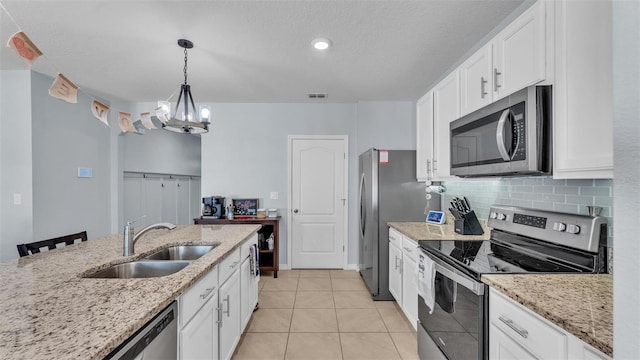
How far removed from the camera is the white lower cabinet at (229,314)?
1.72 m

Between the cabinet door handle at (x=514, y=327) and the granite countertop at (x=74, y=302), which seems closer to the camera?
the granite countertop at (x=74, y=302)

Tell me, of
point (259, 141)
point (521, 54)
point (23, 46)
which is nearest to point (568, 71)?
point (521, 54)

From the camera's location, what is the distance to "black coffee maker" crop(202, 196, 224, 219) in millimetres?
3975

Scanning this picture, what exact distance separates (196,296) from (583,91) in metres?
1.91

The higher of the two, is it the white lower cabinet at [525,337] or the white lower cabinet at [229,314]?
the white lower cabinet at [525,337]

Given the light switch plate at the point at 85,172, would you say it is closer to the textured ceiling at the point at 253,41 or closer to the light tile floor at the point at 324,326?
the textured ceiling at the point at 253,41

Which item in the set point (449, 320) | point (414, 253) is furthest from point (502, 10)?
point (449, 320)

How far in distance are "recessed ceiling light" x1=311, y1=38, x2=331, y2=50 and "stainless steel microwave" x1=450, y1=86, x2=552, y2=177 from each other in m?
1.32

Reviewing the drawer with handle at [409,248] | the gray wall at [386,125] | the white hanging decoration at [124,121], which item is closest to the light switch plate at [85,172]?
the white hanging decoration at [124,121]

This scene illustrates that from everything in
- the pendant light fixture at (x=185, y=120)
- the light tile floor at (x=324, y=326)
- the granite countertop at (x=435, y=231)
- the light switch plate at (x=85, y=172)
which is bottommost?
the light tile floor at (x=324, y=326)

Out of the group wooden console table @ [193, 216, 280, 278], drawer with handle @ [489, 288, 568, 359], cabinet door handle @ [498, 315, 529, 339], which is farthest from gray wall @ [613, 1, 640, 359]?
wooden console table @ [193, 216, 280, 278]

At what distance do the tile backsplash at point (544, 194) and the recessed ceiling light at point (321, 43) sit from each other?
177 cm

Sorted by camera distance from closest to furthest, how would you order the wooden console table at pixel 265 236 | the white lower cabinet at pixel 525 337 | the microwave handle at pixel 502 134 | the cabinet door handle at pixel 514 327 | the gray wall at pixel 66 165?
the white lower cabinet at pixel 525 337 < the cabinet door handle at pixel 514 327 < the microwave handle at pixel 502 134 < the gray wall at pixel 66 165 < the wooden console table at pixel 265 236

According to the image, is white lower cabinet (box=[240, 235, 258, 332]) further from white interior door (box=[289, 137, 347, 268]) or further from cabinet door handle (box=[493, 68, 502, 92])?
cabinet door handle (box=[493, 68, 502, 92])
